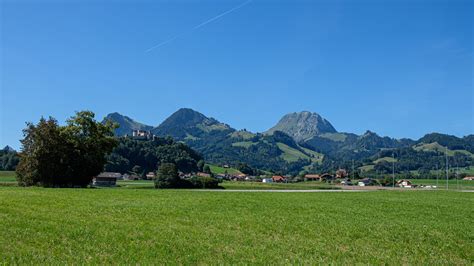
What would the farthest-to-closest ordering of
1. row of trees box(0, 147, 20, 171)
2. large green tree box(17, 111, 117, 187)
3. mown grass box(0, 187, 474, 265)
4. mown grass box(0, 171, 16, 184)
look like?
row of trees box(0, 147, 20, 171), mown grass box(0, 171, 16, 184), large green tree box(17, 111, 117, 187), mown grass box(0, 187, 474, 265)

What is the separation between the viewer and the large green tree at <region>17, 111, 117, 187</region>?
59219 millimetres

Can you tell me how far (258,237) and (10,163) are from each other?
164 meters

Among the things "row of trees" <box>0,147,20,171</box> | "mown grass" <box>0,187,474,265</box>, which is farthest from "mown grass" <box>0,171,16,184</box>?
"mown grass" <box>0,187,474,265</box>

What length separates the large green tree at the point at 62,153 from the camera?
59.2 meters

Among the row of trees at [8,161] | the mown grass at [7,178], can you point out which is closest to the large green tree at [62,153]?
the mown grass at [7,178]

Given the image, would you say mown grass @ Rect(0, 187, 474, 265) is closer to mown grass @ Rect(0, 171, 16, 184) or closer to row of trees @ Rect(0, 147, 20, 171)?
mown grass @ Rect(0, 171, 16, 184)

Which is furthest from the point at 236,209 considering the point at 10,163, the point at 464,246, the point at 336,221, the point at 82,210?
the point at 10,163

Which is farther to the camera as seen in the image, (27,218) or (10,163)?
(10,163)

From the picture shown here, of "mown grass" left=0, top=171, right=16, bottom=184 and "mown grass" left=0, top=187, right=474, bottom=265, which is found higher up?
"mown grass" left=0, top=171, right=16, bottom=184

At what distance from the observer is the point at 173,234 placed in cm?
1620

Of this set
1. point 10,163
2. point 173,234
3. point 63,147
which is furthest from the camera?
point 10,163

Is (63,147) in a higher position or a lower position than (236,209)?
higher

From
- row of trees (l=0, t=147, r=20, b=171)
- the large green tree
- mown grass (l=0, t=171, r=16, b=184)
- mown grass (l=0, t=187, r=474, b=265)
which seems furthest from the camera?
row of trees (l=0, t=147, r=20, b=171)

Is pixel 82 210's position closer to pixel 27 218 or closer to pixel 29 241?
pixel 27 218
